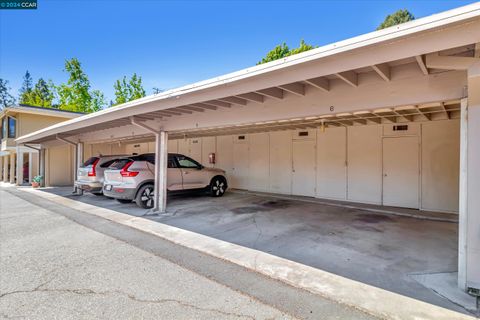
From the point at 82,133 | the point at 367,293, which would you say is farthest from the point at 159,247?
the point at 82,133

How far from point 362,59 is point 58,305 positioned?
409 centimetres

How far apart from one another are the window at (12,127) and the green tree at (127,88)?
17423mm

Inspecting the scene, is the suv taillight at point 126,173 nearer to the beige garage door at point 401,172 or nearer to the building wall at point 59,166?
the beige garage door at point 401,172

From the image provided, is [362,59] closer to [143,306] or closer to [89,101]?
[143,306]

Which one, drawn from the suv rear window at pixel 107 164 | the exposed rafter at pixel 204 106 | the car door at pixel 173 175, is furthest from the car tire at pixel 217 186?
the exposed rafter at pixel 204 106

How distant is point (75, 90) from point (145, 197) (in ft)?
96.9

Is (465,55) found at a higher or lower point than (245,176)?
higher

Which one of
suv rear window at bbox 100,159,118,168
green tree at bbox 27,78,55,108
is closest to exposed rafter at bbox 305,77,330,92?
suv rear window at bbox 100,159,118,168

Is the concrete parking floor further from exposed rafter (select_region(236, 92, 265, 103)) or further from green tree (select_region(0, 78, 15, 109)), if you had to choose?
green tree (select_region(0, 78, 15, 109))

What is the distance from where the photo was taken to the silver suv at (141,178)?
7520mm

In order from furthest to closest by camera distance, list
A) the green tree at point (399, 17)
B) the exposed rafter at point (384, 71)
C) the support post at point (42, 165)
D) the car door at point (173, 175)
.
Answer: the green tree at point (399, 17) → the support post at point (42, 165) → the car door at point (173, 175) → the exposed rafter at point (384, 71)

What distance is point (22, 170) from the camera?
608 inches

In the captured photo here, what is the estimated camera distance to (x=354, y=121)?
7.88m

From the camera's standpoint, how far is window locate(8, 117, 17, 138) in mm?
16266
